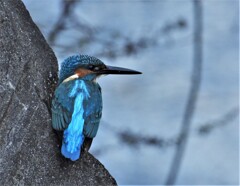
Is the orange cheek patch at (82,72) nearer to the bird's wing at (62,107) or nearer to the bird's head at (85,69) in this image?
the bird's head at (85,69)

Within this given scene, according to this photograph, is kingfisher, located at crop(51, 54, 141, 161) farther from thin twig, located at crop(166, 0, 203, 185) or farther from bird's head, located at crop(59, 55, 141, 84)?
thin twig, located at crop(166, 0, 203, 185)

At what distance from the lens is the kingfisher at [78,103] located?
317 cm

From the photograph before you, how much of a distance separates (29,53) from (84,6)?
3.39 meters

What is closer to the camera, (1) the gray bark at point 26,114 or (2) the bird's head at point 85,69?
(1) the gray bark at point 26,114

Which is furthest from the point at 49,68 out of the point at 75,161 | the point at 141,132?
the point at 141,132

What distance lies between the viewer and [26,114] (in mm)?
3207

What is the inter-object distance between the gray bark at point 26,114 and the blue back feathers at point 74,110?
0.05m

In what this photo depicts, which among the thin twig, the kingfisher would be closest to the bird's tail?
the kingfisher

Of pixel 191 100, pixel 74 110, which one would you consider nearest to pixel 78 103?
pixel 74 110

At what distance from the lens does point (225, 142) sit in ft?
22.0

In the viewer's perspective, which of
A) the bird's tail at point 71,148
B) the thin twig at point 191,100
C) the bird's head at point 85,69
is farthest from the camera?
the thin twig at point 191,100

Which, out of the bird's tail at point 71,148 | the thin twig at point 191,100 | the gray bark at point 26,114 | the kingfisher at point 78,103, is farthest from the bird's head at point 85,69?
the thin twig at point 191,100

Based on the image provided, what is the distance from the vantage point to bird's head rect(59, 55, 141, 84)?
3.42m

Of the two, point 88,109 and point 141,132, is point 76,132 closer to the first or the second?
point 88,109
